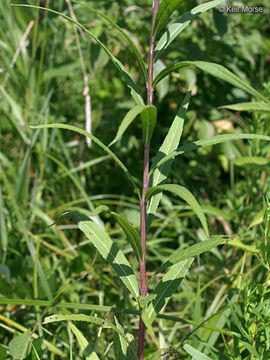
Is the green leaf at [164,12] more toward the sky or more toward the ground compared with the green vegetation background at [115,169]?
more toward the sky

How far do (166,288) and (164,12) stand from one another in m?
0.54

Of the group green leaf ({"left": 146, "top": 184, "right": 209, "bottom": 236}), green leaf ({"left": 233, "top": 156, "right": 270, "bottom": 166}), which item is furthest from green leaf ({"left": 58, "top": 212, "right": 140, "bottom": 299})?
green leaf ({"left": 233, "top": 156, "right": 270, "bottom": 166})

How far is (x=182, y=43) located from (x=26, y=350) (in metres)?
1.37

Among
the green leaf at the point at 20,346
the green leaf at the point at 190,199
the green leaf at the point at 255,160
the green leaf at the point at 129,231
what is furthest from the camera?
the green leaf at the point at 255,160

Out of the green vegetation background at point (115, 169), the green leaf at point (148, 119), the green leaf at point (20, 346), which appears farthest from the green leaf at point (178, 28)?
the green leaf at point (20, 346)

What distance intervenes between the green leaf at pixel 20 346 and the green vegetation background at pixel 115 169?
2.9 inches

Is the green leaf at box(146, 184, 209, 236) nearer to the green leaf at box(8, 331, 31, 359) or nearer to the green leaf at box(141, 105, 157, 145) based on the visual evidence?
the green leaf at box(141, 105, 157, 145)

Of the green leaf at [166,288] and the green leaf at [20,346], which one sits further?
the green leaf at [20,346]

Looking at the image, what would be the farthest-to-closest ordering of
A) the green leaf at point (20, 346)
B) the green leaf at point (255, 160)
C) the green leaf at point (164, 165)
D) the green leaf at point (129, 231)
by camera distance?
the green leaf at point (255, 160), the green leaf at point (20, 346), the green leaf at point (164, 165), the green leaf at point (129, 231)

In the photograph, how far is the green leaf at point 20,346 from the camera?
1132 millimetres

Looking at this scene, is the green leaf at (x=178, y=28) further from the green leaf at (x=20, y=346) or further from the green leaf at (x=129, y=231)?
the green leaf at (x=20, y=346)

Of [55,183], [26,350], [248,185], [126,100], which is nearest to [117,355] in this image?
[26,350]

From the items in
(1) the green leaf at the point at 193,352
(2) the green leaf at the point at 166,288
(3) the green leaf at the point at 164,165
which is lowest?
(1) the green leaf at the point at 193,352

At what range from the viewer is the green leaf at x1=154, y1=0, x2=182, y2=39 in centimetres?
87
